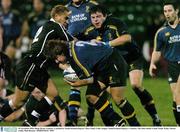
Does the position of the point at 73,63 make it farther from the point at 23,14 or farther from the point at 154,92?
the point at 23,14

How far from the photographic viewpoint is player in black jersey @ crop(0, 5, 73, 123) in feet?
37.6

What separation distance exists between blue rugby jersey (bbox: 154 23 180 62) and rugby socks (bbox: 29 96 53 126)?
84.0 inches

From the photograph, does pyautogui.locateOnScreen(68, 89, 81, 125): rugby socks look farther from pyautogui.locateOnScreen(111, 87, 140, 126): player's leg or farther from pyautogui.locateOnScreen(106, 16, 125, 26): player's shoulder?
pyautogui.locateOnScreen(106, 16, 125, 26): player's shoulder

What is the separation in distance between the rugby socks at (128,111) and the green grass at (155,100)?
1498mm

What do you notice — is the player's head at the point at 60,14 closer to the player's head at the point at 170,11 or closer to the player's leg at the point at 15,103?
the player's leg at the point at 15,103

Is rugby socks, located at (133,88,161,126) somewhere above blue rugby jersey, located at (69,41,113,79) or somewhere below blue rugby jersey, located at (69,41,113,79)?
below

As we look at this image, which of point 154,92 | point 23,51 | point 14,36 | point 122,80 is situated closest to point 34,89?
point 122,80

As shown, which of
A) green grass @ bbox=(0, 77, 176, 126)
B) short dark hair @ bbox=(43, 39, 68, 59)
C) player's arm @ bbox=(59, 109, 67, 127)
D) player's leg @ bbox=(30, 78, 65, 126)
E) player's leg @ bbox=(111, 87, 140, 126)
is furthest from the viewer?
green grass @ bbox=(0, 77, 176, 126)

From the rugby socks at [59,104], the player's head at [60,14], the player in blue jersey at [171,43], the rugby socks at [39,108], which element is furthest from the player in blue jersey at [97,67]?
the player in blue jersey at [171,43]

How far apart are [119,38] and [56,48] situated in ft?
6.55

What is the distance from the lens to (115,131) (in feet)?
30.5

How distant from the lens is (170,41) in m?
12.6

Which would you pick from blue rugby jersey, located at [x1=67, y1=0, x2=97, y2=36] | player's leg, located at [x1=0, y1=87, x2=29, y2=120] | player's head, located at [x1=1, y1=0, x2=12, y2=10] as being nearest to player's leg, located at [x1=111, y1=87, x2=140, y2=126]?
player's leg, located at [x1=0, y1=87, x2=29, y2=120]

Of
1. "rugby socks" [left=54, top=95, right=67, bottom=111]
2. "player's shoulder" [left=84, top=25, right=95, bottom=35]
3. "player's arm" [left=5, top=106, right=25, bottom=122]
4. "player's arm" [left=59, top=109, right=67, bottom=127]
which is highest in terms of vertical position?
"player's shoulder" [left=84, top=25, right=95, bottom=35]
